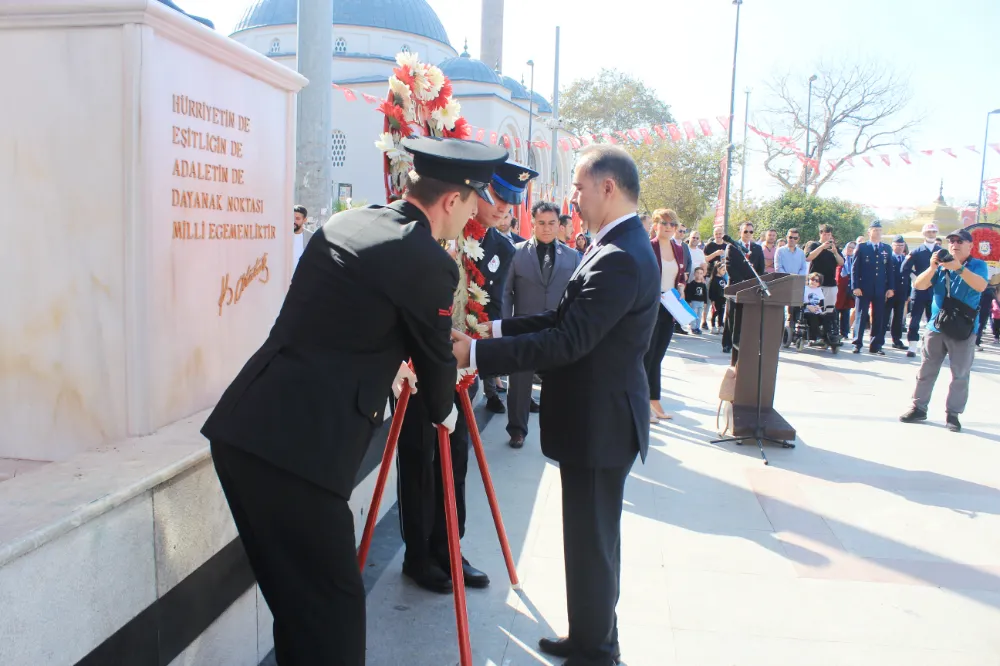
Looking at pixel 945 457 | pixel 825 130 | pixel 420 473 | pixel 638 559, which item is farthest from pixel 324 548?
pixel 825 130

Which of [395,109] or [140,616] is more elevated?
[395,109]

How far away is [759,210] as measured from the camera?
92.8 ft

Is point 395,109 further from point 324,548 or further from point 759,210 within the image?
point 759,210

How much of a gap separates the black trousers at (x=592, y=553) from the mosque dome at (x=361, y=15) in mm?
47537

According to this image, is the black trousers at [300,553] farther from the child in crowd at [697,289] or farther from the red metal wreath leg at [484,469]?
the child in crowd at [697,289]

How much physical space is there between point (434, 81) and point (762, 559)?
2.85 metres

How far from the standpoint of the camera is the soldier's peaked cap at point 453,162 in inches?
86.3

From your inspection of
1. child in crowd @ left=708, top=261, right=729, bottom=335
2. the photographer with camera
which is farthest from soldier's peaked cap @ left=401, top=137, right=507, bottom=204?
child in crowd @ left=708, top=261, right=729, bottom=335

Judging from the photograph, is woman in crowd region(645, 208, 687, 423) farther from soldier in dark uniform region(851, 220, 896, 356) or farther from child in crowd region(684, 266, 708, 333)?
soldier in dark uniform region(851, 220, 896, 356)

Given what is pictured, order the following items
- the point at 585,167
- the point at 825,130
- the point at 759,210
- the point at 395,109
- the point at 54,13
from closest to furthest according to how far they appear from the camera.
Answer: the point at 54,13 < the point at 585,167 < the point at 395,109 < the point at 759,210 < the point at 825,130

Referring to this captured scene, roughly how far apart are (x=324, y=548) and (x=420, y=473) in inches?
60.6

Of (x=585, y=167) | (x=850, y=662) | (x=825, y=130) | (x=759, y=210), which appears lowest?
(x=850, y=662)

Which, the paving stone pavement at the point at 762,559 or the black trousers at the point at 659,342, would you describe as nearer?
the paving stone pavement at the point at 762,559

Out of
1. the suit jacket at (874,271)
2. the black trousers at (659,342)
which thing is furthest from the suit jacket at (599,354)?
the suit jacket at (874,271)
